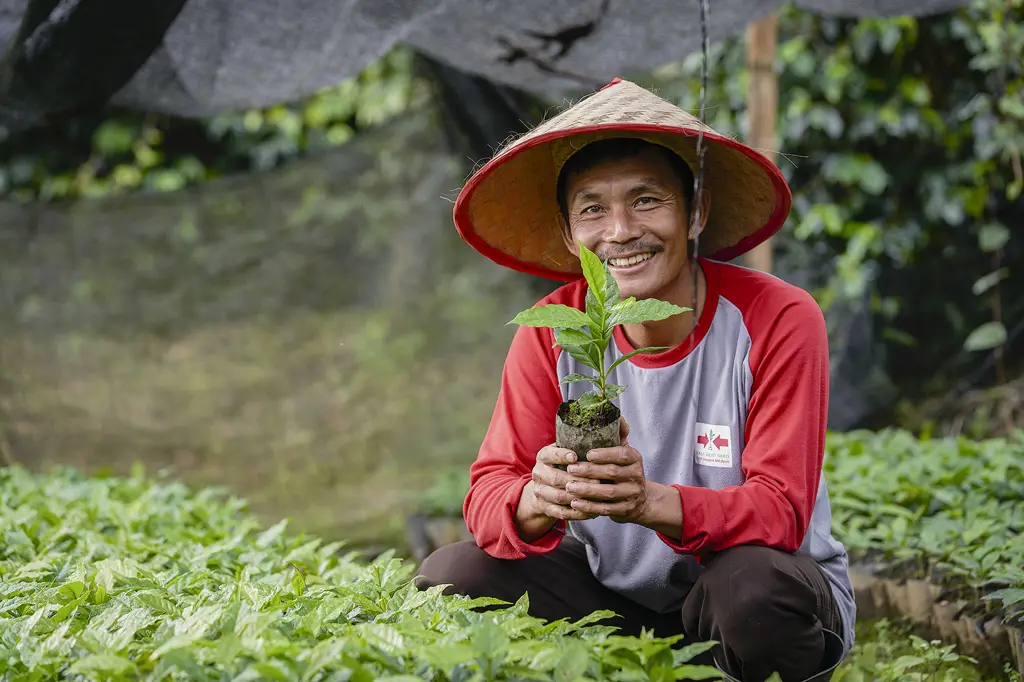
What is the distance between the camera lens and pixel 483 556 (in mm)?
2025

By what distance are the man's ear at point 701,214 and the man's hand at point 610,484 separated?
70 cm

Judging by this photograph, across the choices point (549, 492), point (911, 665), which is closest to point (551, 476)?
point (549, 492)

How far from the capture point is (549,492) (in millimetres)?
1738

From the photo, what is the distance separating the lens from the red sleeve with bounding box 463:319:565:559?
1.95 m

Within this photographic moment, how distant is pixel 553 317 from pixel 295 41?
164 centimetres

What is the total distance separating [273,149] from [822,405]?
207 inches

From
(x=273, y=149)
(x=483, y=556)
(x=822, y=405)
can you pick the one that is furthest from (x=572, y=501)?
(x=273, y=149)

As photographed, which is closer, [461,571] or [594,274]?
[594,274]

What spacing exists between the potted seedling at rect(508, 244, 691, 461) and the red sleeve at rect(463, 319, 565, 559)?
0.94ft

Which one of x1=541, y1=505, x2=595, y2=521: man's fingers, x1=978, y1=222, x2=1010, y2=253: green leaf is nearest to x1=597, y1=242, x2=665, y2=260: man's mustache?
x1=541, y1=505, x2=595, y2=521: man's fingers

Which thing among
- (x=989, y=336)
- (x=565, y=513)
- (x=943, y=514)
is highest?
(x=989, y=336)

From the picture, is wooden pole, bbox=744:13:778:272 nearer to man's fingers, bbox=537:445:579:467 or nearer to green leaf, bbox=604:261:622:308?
green leaf, bbox=604:261:622:308

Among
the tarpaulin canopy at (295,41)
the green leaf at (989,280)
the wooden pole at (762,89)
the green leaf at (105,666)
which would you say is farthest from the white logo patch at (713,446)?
the green leaf at (989,280)

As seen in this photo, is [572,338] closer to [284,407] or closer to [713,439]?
[713,439]
